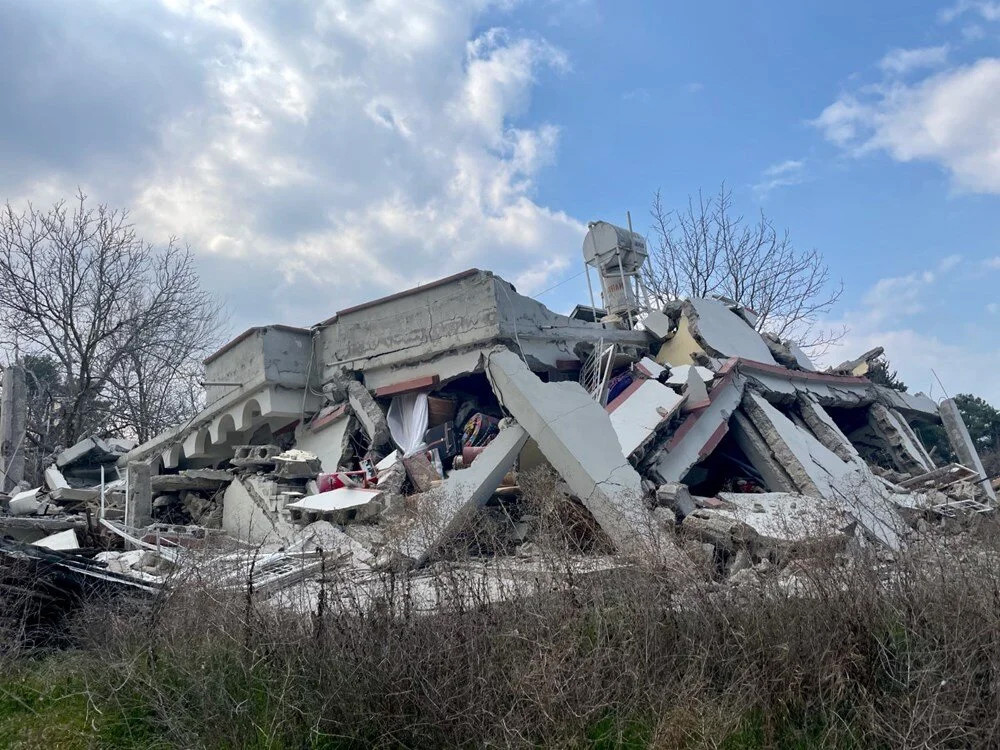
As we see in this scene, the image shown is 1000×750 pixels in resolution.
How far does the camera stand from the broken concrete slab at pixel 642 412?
26.4 feet

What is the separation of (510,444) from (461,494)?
79 centimetres

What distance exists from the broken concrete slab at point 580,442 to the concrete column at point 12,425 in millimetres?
8432

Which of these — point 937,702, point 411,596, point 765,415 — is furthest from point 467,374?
point 937,702

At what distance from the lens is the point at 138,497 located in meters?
8.88

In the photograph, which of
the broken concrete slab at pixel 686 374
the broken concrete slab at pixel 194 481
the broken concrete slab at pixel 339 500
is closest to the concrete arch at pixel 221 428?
the broken concrete slab at pixel 194 481

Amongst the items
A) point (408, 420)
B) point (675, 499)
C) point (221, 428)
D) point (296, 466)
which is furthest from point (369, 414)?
point (675, 499)

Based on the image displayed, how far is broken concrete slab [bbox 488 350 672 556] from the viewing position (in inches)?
272

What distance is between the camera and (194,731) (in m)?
4.09

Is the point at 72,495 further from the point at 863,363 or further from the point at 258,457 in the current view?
the point at 863,363

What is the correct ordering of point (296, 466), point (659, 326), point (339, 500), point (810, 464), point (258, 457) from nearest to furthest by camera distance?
point (339, 500), point (810, 464), point (296, 466), point (258, 457), point (659, 326)

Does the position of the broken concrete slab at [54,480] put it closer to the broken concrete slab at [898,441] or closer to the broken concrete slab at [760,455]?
the broken concrete slab at [760,455]

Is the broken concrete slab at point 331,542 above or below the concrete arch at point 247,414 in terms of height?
below

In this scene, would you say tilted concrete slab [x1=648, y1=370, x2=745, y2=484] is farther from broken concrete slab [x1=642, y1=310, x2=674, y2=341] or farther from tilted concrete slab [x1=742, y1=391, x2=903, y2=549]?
broken concrete slab [x1=642, y1=310, x2=674, y2=341]

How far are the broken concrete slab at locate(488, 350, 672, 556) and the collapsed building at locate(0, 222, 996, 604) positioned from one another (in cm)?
2
